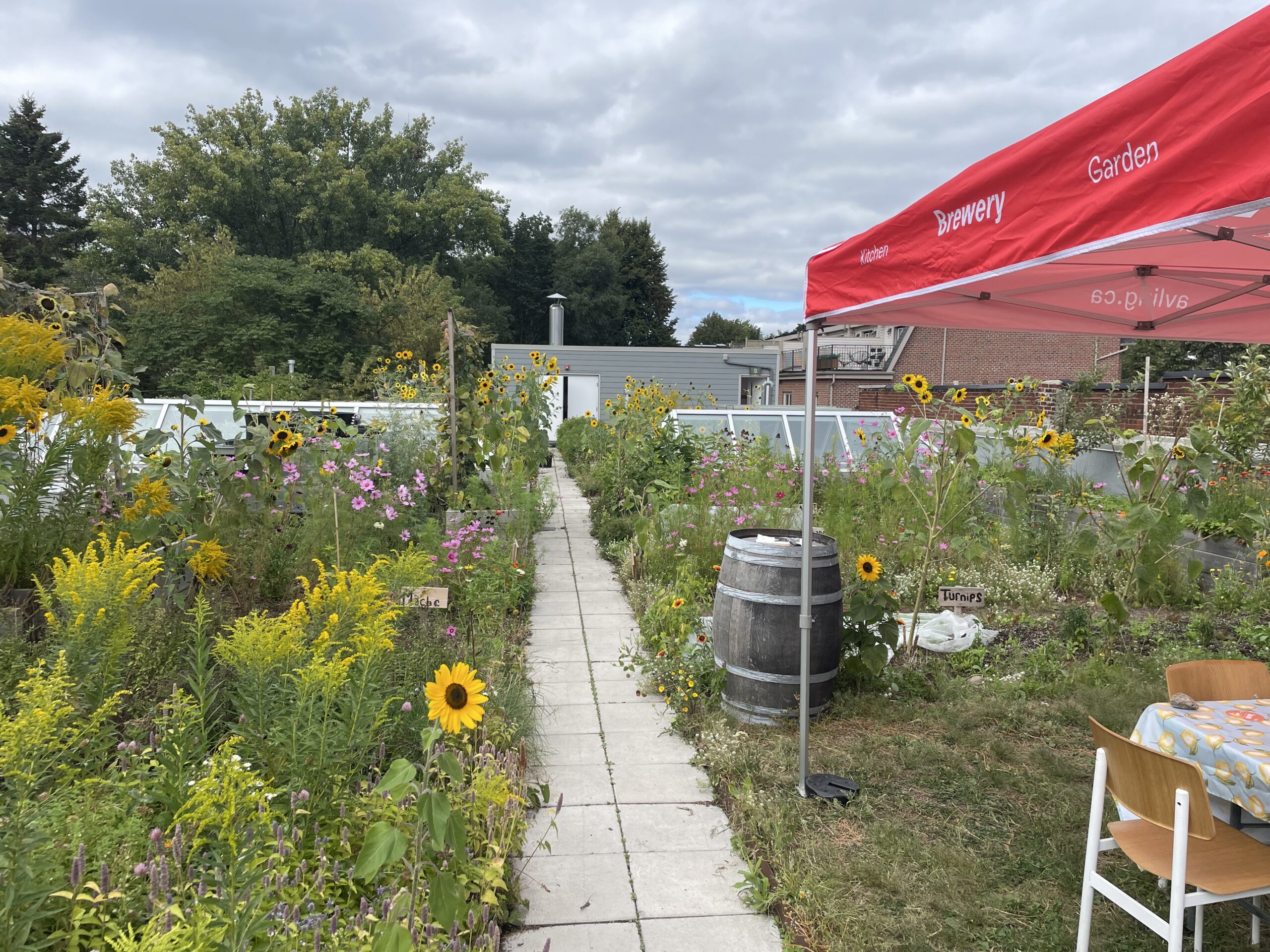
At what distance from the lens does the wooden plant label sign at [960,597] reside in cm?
478

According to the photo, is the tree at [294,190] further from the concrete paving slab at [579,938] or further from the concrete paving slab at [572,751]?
the concrete paving slab at [579,938]

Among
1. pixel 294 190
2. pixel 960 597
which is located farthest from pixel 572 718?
pixel 294 190

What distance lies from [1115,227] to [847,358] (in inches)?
1555

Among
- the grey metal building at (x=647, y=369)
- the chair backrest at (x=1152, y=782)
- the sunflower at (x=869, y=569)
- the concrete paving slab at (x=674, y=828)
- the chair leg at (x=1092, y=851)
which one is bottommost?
the concrete paving slab at (x=674, y=828)

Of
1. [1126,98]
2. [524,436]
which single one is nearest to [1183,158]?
→ [1126,98]

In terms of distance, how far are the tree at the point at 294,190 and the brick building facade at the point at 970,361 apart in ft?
53.2

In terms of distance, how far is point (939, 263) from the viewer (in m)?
2.55

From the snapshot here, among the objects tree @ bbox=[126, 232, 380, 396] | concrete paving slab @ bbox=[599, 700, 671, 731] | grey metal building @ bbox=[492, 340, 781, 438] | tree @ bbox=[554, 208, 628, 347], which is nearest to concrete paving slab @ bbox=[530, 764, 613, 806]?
concrete paving slab @ bbox=[599, 700, 671, 731]

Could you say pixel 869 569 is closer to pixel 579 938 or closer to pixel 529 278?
→ pixel 579 938

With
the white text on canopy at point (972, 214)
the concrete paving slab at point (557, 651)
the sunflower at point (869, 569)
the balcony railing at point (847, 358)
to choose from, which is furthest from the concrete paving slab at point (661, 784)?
the balcony railing at point (847, 358)

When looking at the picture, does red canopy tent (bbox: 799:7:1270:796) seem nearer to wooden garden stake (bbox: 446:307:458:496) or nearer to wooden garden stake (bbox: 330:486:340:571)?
wooden garden stake (bbox: 330:486:340:571)

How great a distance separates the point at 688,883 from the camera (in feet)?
9.11

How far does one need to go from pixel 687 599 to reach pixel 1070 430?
19.9 ft

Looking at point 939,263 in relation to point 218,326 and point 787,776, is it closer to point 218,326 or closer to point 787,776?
point 787,776
